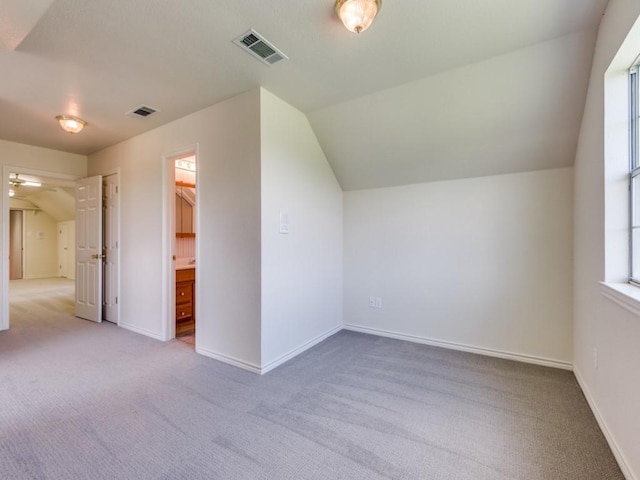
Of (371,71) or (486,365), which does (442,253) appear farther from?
(371,71)

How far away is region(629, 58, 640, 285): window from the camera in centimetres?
171

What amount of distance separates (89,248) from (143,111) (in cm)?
258

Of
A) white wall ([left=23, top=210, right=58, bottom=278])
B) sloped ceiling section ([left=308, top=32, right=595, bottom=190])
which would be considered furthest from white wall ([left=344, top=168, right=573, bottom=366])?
white wall ([left=23, top=210, right=58, bottom=278])

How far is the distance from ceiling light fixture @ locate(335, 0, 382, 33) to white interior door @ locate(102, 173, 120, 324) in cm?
383

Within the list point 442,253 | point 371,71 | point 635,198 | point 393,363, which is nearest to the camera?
point 635,198

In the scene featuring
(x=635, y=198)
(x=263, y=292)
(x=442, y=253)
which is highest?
(x=635, y=198)

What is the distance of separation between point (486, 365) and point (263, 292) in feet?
7.13

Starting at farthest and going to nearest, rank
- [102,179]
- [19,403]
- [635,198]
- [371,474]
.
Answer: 1. [102,179]
2. [19,403]
3. [635,198]
4. [371,474]

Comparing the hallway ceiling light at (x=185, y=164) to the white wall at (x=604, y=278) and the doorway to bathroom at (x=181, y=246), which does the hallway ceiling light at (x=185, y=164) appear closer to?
the doorway to bathroom at (x=181, y=246)

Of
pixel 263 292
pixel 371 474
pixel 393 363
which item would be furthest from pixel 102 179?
pixel 371 474

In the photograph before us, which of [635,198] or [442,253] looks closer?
[635,198]

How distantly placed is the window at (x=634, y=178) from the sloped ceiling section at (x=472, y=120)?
0.50m

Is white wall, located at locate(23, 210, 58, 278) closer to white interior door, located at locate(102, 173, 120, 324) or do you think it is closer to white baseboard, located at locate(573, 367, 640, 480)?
white interior door, located at locate(102, 173, 120, 324)

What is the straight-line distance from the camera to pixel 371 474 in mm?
1530
